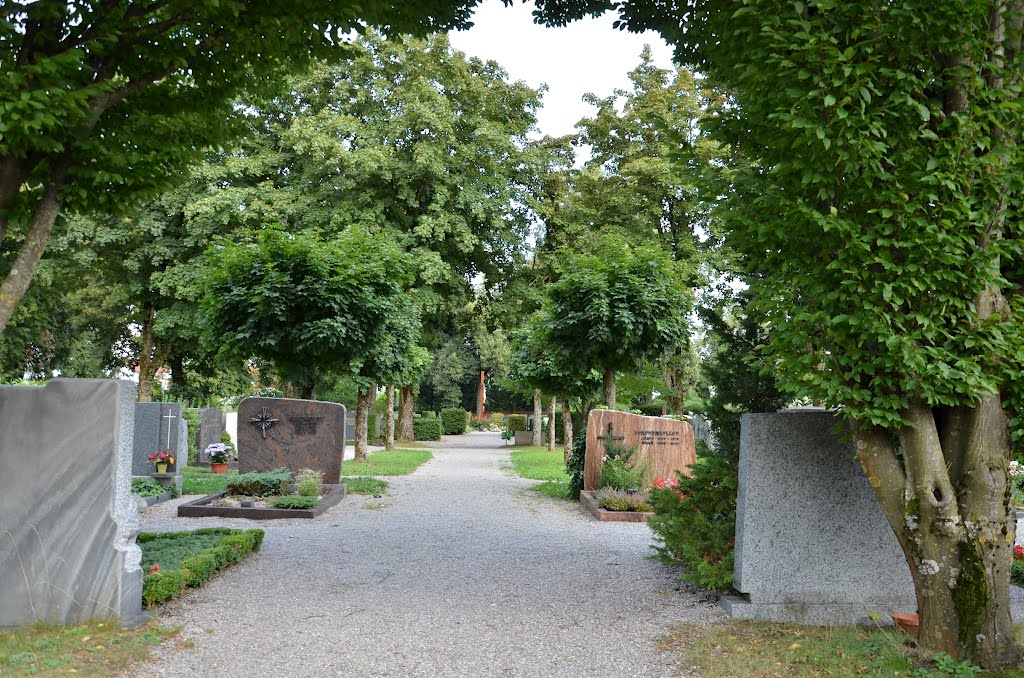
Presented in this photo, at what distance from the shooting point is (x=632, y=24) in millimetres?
7977

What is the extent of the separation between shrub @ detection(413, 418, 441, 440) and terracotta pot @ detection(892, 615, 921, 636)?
34849 mm

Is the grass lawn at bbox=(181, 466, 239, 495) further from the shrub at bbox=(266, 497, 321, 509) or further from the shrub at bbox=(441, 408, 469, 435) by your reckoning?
the shrub at bbox=(441, 408, 469, 435)

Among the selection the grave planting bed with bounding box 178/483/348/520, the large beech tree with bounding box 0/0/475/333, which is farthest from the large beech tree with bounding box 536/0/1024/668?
the grave planting bed with bounding box 178/483/348/520

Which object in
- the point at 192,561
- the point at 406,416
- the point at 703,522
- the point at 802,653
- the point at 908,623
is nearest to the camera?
the point at 802,653

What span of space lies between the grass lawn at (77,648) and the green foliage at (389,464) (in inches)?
525

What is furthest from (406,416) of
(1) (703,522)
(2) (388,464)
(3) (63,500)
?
(3) (63,500)

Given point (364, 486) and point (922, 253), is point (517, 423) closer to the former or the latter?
point (364, 486)

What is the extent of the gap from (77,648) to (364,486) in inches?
→ 407

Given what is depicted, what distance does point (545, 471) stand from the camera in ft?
67.9

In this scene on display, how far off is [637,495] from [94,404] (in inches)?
349

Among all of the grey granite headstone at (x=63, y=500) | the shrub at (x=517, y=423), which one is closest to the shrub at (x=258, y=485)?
the grey granite headstone at (x=63, y=500)

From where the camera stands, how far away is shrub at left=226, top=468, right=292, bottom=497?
40.4 ft

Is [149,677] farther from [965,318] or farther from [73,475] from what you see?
[965,318]

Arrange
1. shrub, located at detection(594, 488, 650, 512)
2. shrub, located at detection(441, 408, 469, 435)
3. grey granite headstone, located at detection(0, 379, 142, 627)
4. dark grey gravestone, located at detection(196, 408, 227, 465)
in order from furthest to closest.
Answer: shrub, located at detection(441, 408, 469, 435)
dark grey gravestone, located at detection(196, 408, 227, 465)
shrub, located at detection(594, 488, 650, 512)
grey granite headstone, located at detection(0, 379, 142, 627)
